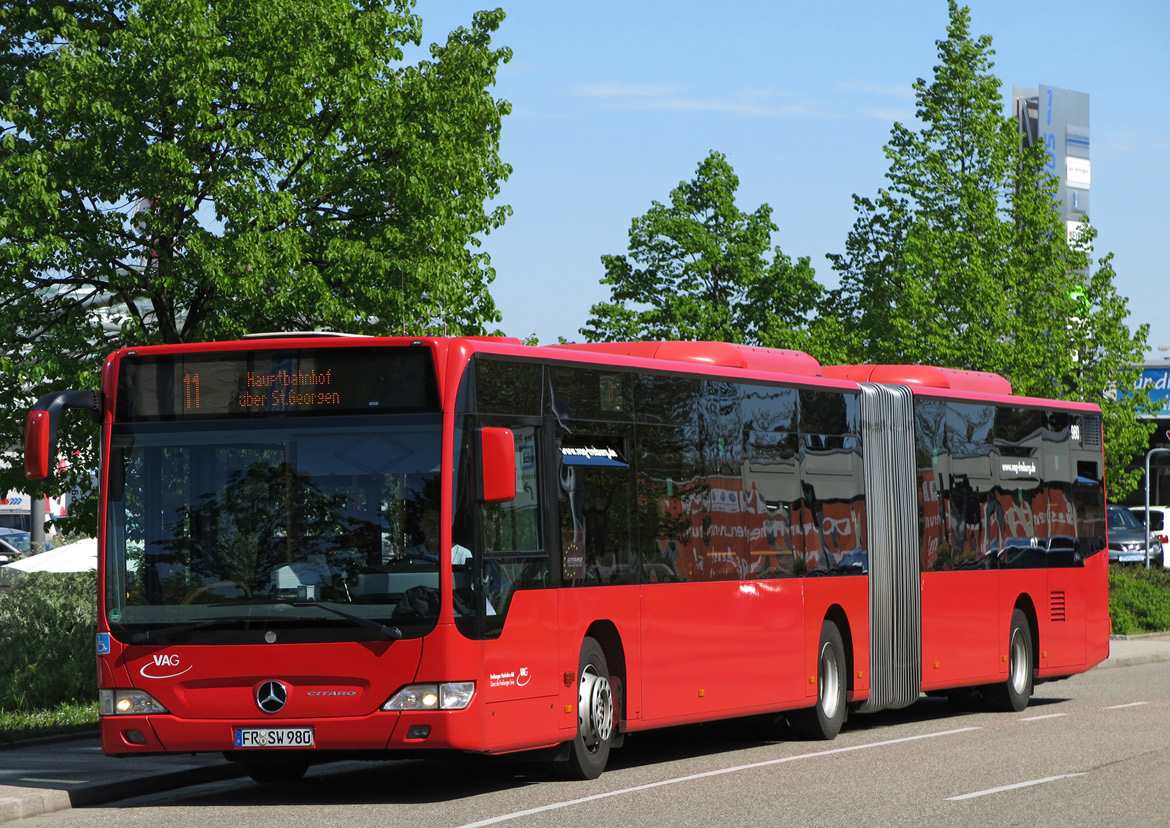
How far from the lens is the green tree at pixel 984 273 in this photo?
3631cm

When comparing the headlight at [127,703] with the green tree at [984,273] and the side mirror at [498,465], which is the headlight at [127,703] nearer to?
the side mirror at [498,465]

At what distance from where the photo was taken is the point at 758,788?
41.3ft

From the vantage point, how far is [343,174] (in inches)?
881

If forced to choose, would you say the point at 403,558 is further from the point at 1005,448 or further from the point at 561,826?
the point at 1005,448

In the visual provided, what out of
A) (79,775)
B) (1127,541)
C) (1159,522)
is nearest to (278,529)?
(79,775)

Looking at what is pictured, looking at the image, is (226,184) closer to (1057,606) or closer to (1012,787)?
(1057,606)

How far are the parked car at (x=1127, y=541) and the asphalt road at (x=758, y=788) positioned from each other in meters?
31.7

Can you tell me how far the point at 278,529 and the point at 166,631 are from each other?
1.01m

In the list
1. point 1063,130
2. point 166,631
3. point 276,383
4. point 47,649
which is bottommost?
point 47,649

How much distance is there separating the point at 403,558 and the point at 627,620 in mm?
2511

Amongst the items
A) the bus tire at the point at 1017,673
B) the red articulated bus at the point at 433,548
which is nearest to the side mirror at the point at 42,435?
the red articulated bus at the point at 433,548

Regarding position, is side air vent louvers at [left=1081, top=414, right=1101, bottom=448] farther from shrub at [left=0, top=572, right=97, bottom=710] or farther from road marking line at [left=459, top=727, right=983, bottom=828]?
shrub at [left=0, top=572, right=97, bottom=710]

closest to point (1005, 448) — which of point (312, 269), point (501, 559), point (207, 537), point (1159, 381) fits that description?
point (312, 269)

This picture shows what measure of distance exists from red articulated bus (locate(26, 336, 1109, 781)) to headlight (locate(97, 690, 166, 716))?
0.02 m
